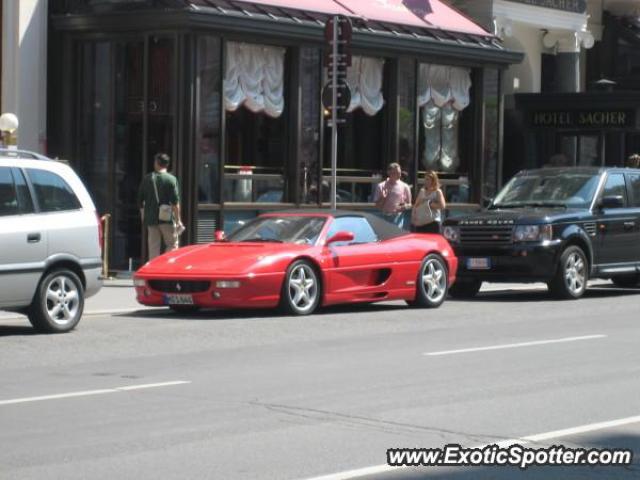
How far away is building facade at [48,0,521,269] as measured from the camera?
75.2ft

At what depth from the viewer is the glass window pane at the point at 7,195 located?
14500 mm

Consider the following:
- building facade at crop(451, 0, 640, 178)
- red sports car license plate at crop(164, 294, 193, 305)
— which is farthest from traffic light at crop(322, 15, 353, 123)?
building facade at crop(451, 0, 640, 178)

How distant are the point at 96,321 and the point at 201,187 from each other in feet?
22.1

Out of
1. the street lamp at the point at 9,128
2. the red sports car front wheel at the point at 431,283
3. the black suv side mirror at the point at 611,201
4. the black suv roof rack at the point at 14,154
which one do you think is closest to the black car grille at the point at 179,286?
the black suv roof rack at the point at 14,154

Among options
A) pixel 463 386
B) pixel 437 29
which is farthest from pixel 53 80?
pixel 463 386

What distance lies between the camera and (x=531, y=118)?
31469mm

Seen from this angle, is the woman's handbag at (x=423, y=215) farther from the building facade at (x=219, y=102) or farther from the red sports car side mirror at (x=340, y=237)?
the red sports car side mirror at (x=340, y=237)

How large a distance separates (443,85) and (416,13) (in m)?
1.48

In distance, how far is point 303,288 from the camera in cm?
1706

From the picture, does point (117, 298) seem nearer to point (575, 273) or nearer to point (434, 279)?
point (434, 279)

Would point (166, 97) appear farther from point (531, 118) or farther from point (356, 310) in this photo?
point (531, 118)

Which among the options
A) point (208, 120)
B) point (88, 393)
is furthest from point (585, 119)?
point (88, 393)

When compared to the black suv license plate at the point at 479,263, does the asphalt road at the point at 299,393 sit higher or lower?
lower

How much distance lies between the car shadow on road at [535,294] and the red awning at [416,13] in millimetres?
6148
